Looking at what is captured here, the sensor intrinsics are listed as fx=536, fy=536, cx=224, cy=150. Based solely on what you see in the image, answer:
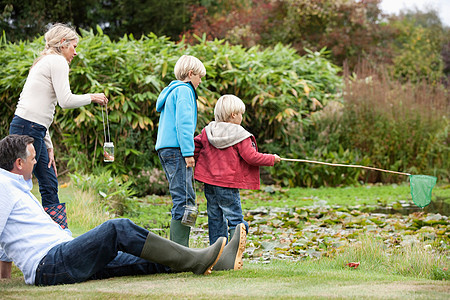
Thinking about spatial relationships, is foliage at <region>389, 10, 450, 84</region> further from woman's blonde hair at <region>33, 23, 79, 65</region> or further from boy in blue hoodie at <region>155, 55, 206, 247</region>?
woman's blonde hair at <region>33, 23, 79, 65</region>

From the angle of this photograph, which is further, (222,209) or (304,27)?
(304,27)

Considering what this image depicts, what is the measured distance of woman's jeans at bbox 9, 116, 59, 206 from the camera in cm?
380

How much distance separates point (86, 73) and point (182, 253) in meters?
4.94

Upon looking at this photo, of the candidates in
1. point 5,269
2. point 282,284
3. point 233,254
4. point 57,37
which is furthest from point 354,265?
point 57,37

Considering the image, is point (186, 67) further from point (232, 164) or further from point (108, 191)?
point (108, 191)

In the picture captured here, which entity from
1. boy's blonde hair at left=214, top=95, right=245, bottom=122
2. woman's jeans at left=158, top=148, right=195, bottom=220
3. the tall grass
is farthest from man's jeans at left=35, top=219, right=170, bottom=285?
the tall grass

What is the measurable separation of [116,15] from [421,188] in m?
16.3

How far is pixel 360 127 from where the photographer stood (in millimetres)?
9281

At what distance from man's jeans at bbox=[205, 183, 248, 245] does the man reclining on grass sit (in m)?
0.85

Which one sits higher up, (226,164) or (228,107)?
(228,107)

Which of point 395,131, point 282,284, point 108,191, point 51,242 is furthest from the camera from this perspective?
point 395,131

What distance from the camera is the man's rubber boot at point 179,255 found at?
2967 mm

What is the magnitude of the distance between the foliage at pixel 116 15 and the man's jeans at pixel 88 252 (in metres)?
14.6

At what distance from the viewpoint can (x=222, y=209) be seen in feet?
12.9
